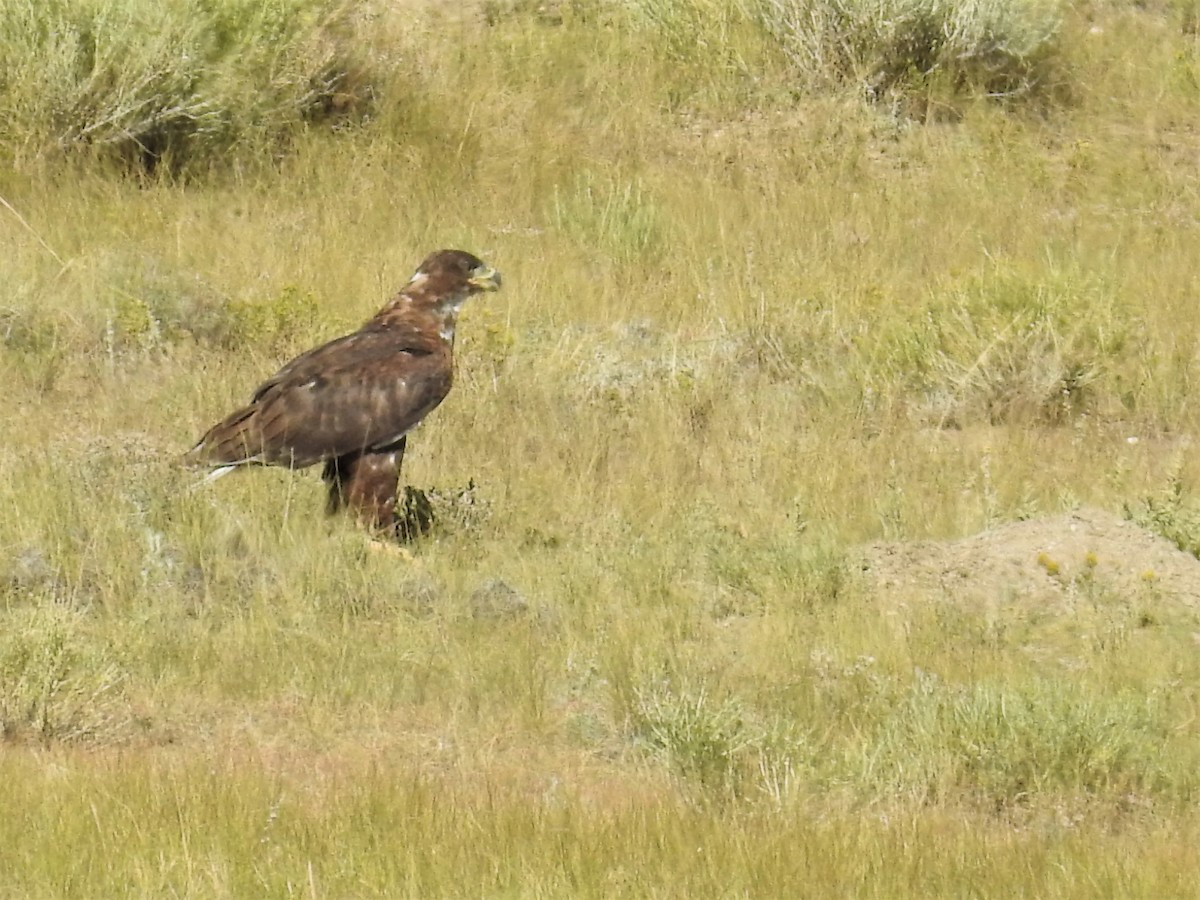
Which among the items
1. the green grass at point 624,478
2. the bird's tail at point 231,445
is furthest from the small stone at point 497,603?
the bird's tail at point 231,445

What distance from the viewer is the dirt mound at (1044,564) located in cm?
913

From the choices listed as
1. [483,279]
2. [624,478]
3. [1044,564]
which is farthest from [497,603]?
[483,279]

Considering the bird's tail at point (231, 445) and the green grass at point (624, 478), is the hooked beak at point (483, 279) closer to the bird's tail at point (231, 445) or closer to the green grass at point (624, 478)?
the green grass at point (624, 478)

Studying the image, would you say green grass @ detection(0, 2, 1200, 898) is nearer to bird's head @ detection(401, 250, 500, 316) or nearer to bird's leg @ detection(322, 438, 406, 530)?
bird's leg @ detection(322, 438, 406, 530)

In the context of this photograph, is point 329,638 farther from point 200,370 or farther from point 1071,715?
point 200,370

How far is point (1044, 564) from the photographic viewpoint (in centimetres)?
923

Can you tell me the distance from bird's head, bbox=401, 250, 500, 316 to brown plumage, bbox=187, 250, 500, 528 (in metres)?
0.46

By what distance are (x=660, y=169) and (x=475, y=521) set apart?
6.36 m

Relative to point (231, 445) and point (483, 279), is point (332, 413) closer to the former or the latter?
point (231, 445)

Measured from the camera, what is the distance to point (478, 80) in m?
16.9

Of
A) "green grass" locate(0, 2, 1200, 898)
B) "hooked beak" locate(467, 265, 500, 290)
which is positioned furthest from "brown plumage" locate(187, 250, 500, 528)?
"hooked beak" locate(467, 265, 500, 290)

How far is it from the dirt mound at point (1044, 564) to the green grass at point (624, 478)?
12cm

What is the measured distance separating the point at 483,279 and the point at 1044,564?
10.8 ft

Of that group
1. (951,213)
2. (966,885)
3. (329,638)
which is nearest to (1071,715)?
(966,885)
